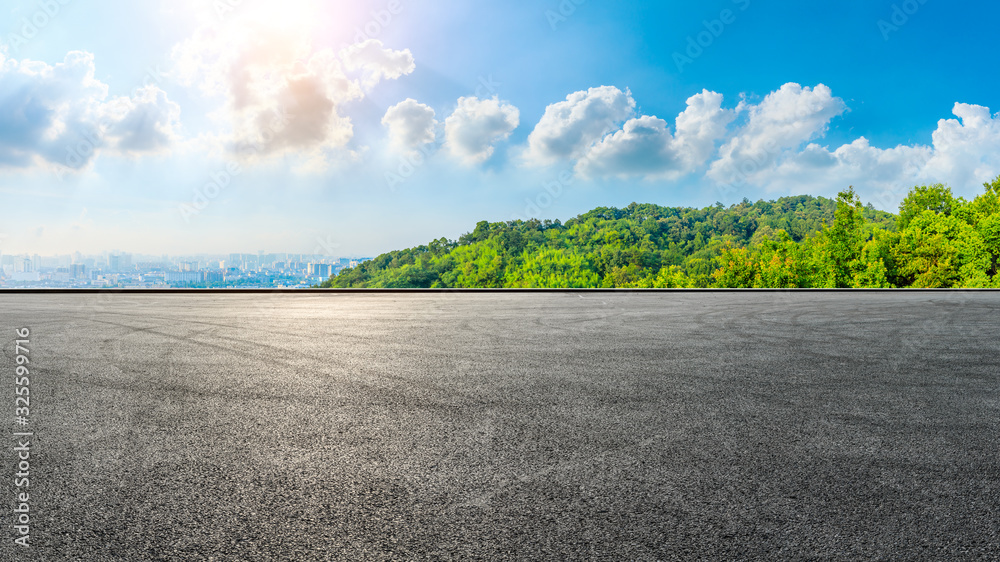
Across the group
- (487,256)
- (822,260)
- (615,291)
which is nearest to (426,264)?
(487,256)

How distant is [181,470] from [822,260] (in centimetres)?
5130

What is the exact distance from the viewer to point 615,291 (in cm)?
2033

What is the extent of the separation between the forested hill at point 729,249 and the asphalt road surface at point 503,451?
131 feet

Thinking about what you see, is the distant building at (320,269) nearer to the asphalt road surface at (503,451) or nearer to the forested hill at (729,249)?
the forested hill at (729,249)

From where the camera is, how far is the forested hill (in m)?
43.7

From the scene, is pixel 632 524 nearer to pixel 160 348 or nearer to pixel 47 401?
pixel 47 401

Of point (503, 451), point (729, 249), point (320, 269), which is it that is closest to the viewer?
point (503, 451)

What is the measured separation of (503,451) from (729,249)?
46982 millimetres

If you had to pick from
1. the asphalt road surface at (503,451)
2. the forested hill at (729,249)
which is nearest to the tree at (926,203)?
the forested hill at (729,249)

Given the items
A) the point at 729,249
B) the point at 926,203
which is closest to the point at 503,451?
the point at 729,249

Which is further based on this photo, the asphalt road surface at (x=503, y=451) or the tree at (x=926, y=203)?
the tree at (x=926, y=203)

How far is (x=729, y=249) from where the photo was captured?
1826 inches

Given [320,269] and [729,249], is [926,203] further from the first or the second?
[320,269]

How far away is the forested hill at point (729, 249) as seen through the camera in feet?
143
